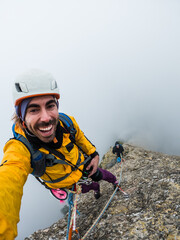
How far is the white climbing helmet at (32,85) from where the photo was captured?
2922mm

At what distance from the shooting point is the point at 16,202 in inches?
82.9

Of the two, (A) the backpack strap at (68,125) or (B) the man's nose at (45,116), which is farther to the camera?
(A) the backpack strap at (68,125)

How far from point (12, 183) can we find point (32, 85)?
184 centimetres

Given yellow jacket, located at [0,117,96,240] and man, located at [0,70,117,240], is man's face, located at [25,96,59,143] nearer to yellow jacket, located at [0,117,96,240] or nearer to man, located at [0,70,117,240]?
man, located at [0,70,117,240]

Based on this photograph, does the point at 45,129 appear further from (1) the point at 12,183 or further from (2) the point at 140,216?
(2) the point at 140,216

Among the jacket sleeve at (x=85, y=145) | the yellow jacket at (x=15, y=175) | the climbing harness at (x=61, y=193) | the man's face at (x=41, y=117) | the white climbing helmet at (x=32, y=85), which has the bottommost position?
the climbing harness at (x=61, y=193)

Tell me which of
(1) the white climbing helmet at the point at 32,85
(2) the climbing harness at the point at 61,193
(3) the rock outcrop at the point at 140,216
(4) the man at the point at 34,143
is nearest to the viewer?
(4) the man at the point at 34,143

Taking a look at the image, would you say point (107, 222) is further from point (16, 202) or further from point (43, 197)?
point (43, 197)

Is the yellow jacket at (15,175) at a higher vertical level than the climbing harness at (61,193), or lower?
higher

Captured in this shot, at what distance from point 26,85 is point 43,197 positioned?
22205cm

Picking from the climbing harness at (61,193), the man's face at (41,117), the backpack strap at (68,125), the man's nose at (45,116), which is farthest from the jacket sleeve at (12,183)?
the climbing harness at (61,193)

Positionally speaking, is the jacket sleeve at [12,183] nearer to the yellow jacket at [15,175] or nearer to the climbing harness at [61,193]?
the yellow jacket at [15,175]

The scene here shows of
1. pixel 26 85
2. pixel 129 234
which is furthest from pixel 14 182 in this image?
pixel 129 234

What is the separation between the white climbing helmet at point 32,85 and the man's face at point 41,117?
0.15m
